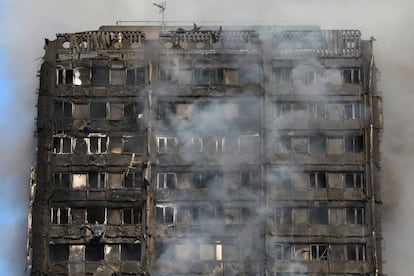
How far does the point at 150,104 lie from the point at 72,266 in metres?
11.7

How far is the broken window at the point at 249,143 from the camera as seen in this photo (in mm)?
57781

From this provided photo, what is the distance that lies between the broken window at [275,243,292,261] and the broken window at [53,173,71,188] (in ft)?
47.0

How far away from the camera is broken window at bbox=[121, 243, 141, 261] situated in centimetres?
5666

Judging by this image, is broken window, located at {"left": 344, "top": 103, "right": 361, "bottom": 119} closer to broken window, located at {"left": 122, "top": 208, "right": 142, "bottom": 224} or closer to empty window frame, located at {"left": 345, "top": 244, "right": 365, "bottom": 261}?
Answer: empty window frame, located at {"left": 345, "top": 244, "right": 365, "bottom": 261}

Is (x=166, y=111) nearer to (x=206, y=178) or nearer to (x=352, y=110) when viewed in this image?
(x=206, y=178)

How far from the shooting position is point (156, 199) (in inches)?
2255

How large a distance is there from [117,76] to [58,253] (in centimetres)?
1233

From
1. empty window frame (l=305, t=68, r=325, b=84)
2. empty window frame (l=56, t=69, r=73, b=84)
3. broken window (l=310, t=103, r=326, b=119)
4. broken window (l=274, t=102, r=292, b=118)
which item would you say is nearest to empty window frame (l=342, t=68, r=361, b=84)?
empty window frame (l=305, t=68, r=325, b=84)

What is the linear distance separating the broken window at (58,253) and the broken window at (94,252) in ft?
4.30

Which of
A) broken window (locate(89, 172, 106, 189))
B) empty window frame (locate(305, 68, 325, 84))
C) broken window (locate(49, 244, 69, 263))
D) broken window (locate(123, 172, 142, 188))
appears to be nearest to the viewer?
broken window (locate(49, 244, 69, 263))

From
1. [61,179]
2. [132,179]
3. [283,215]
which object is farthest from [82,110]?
[283,215]

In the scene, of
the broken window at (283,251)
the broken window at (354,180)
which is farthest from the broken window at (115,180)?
the broken window at (354,180)

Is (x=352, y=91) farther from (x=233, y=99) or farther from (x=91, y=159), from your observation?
(x=91, y=159)

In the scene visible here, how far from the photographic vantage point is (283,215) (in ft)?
187
